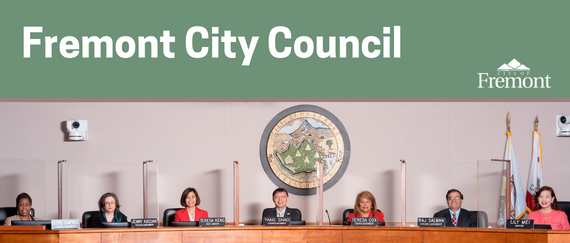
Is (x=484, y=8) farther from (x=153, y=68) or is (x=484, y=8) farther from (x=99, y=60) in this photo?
(x=99, y=60)

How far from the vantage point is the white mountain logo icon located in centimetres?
468

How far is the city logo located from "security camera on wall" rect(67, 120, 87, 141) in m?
4.39

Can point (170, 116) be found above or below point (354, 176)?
above

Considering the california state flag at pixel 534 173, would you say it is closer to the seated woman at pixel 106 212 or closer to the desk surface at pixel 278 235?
the desk surface at pixel 278 235

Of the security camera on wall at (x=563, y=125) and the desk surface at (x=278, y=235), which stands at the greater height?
the security camera on wall at (x=563, y=125)

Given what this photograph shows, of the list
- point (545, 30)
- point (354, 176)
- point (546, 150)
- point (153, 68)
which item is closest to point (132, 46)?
point (153, 68)

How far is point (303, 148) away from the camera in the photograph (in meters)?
6.05

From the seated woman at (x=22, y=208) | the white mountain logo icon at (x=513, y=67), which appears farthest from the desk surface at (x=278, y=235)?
the white mountain logo icon at (x=513, y=67)

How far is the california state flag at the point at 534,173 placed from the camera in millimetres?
5848

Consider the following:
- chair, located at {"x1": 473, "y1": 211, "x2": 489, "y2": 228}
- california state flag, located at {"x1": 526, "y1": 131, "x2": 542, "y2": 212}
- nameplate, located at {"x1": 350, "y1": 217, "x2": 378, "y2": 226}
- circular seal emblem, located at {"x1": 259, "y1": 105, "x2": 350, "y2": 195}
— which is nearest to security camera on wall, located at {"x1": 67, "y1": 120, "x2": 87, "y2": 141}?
circular seal emblem, located at {"x1": 259, "y1": 105, "x2": 350, "y2": 195}

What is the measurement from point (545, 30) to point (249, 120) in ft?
10.6

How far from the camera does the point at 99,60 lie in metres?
4.74

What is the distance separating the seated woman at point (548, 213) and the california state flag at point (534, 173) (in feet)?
4.41

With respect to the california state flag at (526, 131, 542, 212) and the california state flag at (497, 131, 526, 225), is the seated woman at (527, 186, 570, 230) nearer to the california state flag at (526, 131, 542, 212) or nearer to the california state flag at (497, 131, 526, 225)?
the california state flag at (497, 131, 526, 225)
